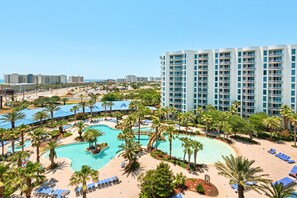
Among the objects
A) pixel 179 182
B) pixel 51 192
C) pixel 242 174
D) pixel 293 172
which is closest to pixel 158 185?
pixel 179 182

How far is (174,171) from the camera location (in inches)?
1347

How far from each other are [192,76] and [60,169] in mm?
58178

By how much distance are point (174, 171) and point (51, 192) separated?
67.8ft

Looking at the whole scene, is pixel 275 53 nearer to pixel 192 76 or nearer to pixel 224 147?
pixel 192 76

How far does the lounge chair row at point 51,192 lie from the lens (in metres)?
27.5

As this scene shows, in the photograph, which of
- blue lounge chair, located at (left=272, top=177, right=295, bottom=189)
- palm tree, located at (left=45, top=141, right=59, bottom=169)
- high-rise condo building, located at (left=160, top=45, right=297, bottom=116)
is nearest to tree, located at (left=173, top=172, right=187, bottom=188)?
blue lounge chair, located at (left=272, top=177, right=295, bottom=189)

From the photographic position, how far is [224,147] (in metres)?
47.1

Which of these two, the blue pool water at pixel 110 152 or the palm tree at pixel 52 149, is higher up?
the palm tree at pixel 52 149

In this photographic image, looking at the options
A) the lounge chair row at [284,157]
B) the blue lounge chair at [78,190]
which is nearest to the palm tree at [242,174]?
the blue lounge chair at [78,190]

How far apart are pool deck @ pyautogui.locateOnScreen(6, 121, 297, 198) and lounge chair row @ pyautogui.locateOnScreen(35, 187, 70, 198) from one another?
3.73ft

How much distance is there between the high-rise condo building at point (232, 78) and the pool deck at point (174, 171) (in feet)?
69.7

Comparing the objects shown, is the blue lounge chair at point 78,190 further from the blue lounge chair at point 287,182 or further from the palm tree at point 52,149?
the blue lounge chair at point 287,182

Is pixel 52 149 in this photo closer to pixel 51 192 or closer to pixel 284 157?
pixel 51 192

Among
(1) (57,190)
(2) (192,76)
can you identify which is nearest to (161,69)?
(2) (192,76)
